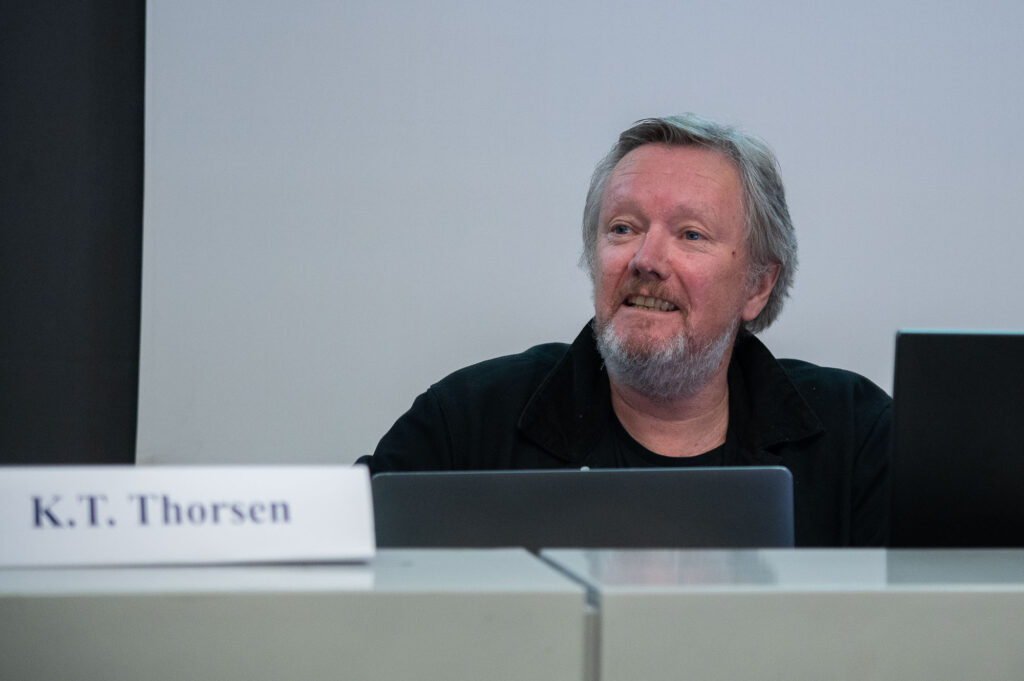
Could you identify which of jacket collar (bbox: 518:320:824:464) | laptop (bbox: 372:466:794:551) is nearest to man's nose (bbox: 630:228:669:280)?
jacket collar (bbox: 518:320:824:464)

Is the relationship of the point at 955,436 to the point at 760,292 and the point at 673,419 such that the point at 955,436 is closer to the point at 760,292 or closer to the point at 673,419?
A: the point at 673,419

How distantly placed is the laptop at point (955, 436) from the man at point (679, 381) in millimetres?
816

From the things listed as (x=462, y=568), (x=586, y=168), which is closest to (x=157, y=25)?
(x=586, y=168)

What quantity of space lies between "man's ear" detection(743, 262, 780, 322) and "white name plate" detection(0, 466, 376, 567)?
1407mm

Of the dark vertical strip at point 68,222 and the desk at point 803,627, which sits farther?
the dark vertical strip at point 68,222

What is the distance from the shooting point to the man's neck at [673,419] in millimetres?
1798

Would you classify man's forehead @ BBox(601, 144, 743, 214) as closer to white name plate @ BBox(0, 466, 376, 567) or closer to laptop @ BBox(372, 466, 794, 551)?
laptop @ BBox(372, 466, 794, 551)

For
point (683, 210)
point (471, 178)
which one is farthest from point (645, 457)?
point (471, 178)

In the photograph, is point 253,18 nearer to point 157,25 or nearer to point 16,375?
point 157,25

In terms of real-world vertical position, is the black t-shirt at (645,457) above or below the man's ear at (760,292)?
below

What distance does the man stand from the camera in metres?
1.71

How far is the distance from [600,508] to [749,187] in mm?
1123

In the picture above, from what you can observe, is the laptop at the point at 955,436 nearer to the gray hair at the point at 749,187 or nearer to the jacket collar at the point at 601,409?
the jacket collar at the point at 601,409

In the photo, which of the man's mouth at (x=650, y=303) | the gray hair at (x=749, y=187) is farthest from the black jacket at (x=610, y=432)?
the gray hair at (x=749, y=187)
